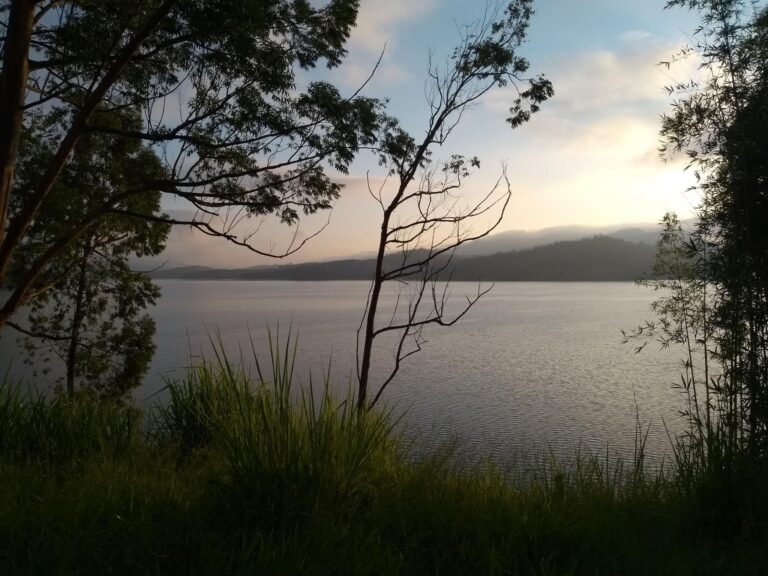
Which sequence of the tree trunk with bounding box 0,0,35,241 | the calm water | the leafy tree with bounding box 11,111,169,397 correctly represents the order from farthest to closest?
1. the calm water
2. the leafy tree with bounding box 11,111,169,397
3. the tree trunk with bounding box 0,0,35,241

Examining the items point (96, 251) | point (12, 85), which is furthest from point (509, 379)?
point (12, 85)

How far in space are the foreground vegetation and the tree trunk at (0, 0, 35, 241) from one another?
326cm

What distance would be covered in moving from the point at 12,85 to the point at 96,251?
7.29 m

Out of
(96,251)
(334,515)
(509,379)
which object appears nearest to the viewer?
(334,515)

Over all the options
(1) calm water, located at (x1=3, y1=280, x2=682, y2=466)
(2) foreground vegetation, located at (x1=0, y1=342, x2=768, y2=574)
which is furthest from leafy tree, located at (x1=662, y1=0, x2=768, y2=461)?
(1) calm water, located at (x1=3, y1=280, x2=682, y2=466)

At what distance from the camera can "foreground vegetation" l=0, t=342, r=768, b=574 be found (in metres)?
3.23

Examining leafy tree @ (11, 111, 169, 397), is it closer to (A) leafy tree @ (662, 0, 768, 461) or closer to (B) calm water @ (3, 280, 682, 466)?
(B) calm water @ (3, 280, 682, 466)

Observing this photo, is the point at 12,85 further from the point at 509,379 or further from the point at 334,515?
the point at 509,379

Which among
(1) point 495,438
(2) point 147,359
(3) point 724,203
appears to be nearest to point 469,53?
(3) point 724,203

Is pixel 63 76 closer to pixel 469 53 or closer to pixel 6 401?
pixel 6 401

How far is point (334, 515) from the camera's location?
3846 millimetres

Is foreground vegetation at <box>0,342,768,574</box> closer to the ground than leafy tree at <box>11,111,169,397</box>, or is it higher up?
closer to the ground

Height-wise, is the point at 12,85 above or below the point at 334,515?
above

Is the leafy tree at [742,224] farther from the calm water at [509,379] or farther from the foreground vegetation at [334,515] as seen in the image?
the calm water at [509,379]
